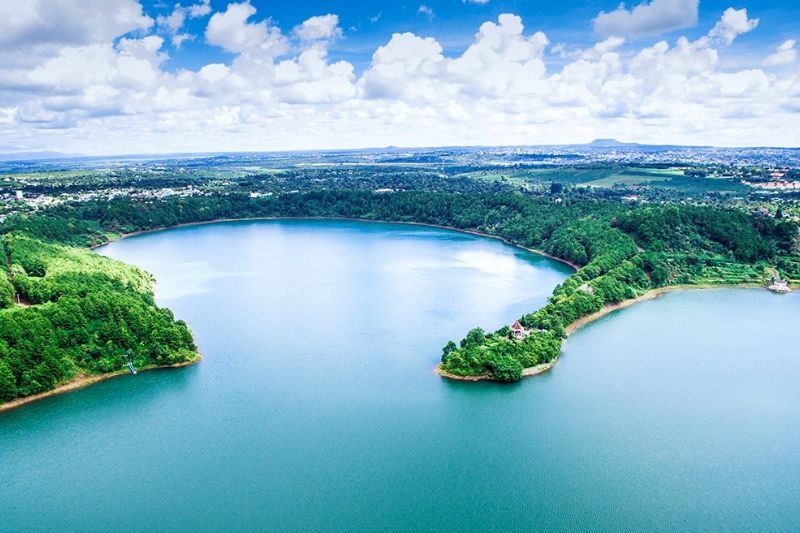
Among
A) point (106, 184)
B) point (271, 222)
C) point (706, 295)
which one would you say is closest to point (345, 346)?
point (706, 295)

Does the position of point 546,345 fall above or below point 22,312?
below

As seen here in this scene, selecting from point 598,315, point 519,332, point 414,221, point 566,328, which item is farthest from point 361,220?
point 519,332

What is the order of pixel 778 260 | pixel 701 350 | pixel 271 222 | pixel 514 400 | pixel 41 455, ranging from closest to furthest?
pixel 41 455 → pixel 514 400 → pixel 701 350 → pixel 778 260 → pixel 271 222

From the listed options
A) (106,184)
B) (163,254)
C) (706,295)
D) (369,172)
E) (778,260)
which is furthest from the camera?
(369,172)

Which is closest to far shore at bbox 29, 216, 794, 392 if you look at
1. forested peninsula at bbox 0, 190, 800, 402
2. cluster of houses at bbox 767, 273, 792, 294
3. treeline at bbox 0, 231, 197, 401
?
forested peninsula at bbox 0, 190, 800, 402

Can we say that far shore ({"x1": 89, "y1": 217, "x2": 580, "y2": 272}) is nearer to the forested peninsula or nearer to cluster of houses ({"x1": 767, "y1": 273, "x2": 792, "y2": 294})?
the forested peninsula

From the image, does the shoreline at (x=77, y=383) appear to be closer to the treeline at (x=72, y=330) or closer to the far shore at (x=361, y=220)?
the treeline at (x=72, y=330)

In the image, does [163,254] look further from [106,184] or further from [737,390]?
[106,184]
